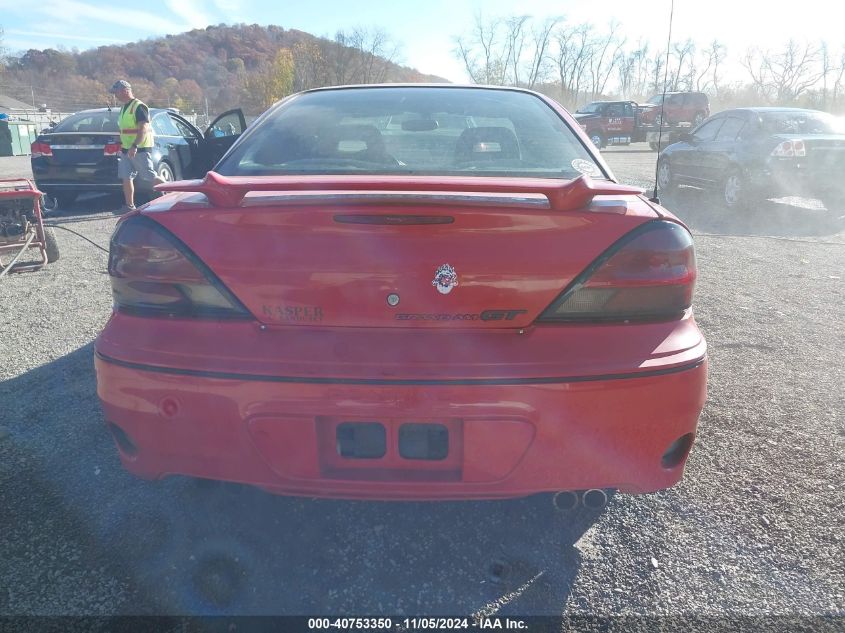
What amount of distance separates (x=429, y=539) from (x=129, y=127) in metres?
7.97

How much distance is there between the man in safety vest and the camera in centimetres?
823

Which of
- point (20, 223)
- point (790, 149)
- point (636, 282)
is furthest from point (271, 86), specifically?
point (636, 282)

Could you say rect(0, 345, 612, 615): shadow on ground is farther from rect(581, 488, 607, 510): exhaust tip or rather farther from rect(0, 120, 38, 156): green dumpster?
rect(0, 120, 38, 156): green dumpster

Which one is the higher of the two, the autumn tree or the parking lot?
the autumn tree

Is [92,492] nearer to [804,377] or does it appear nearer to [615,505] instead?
[615,505]

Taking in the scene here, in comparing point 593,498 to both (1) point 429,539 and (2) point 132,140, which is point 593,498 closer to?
(1) point 429,539

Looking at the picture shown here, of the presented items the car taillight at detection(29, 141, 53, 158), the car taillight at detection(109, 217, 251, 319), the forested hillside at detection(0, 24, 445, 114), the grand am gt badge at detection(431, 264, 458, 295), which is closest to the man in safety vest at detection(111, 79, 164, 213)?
the car taillight at detection(29, 141, 53, 158)

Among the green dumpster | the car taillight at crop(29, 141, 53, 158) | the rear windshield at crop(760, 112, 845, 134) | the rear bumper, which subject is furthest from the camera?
the green dumpster

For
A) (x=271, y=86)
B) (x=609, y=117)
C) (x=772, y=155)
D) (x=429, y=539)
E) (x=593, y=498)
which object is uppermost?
(x=271, y=86)

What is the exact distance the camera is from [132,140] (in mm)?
8305

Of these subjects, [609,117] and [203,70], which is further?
[203,70]

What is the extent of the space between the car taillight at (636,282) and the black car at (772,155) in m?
7.61

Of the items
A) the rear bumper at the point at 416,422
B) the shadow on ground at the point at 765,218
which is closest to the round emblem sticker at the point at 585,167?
the rear bumper at the point at 416,422

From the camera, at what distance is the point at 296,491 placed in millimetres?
1755
